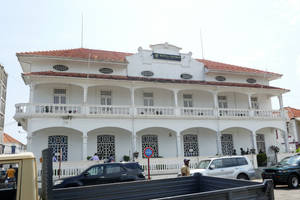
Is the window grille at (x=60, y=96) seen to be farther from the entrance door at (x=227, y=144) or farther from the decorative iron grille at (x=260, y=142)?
the decorative iron grille at (x=260, y=142)

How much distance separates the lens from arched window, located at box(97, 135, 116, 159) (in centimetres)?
2021

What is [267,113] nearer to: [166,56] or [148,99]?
[166,56]

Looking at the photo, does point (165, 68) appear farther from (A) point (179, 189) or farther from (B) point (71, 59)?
(A) point (179, 189)

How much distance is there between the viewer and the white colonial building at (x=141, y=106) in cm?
1859

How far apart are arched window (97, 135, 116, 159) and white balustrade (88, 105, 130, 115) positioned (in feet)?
7.57

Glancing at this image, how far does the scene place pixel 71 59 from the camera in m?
20.5

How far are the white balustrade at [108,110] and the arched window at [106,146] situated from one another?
2308 mm

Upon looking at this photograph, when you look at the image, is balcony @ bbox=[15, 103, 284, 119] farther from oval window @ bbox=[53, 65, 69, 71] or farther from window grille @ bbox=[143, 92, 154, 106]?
oval window @ bbox=[53, 65, 69, 71]

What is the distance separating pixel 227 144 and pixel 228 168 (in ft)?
39.8

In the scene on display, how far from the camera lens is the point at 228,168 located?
1251 centimetres

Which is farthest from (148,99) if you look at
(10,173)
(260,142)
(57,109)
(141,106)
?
(10,173)

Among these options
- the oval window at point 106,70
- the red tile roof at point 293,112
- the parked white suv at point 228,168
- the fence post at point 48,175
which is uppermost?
the oval window at point 106,70

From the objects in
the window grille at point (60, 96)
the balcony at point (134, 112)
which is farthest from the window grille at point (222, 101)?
the window grille at point (60, 96)

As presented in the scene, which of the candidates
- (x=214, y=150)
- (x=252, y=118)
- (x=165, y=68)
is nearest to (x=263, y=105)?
(x=252, y=118)
